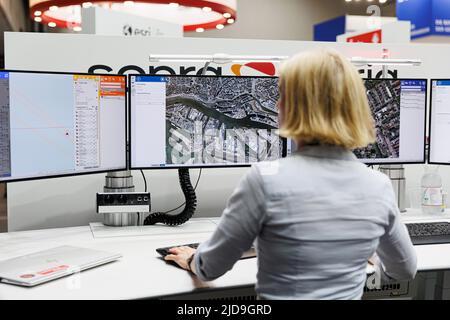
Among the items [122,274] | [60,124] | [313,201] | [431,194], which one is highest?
[60,124]

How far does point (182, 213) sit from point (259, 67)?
2.36 feet

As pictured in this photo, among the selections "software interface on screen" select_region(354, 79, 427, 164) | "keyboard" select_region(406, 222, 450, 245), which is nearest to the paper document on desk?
"keyboard" select_region(406, 222, 450, 245)

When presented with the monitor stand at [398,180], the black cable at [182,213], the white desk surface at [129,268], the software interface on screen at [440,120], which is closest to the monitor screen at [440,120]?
the software interface on screen at [440,120]

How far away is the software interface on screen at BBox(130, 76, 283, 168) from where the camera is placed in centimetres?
190

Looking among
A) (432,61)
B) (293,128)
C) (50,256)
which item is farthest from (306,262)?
(432,61)

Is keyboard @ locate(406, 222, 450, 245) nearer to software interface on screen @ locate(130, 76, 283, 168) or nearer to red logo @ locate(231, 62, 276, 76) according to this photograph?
software interface on screen @ locate(130, 76, 283, 168)

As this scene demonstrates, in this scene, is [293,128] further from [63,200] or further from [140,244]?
[63,200]

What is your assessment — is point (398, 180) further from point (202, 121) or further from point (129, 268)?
point (129, 268)

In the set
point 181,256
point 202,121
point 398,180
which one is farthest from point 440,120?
point 181,256

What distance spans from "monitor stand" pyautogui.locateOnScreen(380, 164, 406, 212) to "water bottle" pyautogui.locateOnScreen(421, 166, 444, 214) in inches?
3.2

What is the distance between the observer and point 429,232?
71.4 inches

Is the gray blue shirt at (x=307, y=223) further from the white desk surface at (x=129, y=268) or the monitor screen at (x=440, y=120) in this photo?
the monitor screen at (x=440, y=120)

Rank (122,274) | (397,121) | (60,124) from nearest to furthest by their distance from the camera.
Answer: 1. (122,274)
2. (60,124)
3. (397,121)

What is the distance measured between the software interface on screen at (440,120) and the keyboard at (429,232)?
0.34 m
